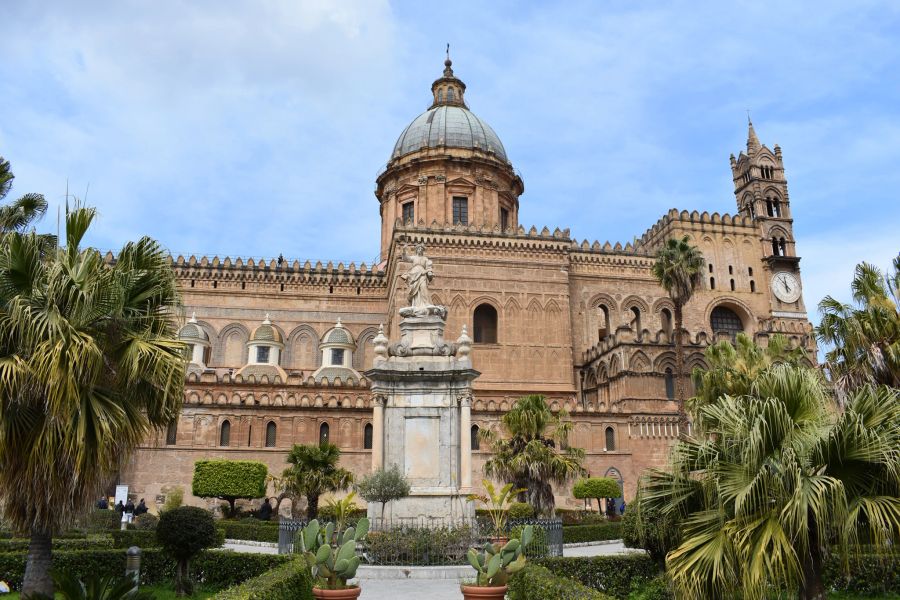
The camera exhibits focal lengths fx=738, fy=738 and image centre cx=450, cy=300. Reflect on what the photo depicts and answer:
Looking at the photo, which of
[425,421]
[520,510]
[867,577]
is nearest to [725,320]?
[520,510]

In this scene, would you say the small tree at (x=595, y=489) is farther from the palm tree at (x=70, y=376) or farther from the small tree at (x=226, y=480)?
the palm tree at (x=70, y=376)

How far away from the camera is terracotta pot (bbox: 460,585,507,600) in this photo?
28.8 ft

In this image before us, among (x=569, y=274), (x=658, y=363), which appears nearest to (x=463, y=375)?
(x=658, y=363)

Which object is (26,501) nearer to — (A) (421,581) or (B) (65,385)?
(B) (65,385)

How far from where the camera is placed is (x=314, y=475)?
816 inches

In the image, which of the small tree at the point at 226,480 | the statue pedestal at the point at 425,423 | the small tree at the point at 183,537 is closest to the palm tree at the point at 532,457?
the statue pedestal at the point at 425,423

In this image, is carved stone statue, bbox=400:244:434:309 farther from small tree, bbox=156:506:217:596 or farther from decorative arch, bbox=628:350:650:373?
decorative arch, bbox=628:350:650:373

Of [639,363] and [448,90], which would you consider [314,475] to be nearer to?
[639,363]

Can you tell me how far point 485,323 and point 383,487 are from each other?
78.0 ft

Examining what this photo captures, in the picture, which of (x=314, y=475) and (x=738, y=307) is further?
(x=738, y=307)

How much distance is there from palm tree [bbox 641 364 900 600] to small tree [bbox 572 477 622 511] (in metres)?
19.7

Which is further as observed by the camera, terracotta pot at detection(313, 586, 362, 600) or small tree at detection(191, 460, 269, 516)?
small tree at detection(191, 460, 269, 516)

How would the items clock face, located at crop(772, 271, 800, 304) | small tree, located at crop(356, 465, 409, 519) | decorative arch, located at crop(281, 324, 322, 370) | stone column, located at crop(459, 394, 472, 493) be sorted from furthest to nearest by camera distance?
clock face, located at crop(772, 271, 800, 304), decorative arch, located at crop(281, 324, 322, 370), stone column, located at crop(459, 394, 472, 493), small tree, located at crop(356, 465, 409, 519)

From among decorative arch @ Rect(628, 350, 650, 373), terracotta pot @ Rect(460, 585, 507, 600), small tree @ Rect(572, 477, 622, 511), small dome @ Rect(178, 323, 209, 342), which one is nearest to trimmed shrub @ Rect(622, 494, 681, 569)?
terracotta pot @ Rect(460, 585, 507, 600)
